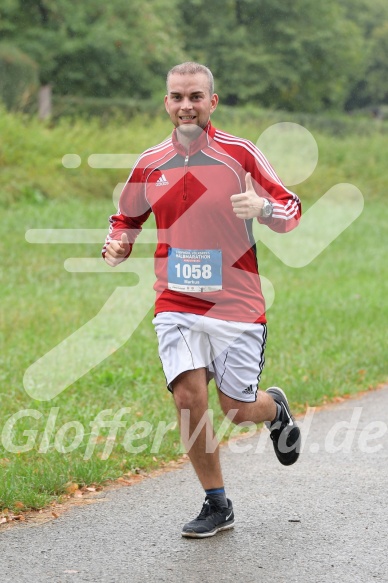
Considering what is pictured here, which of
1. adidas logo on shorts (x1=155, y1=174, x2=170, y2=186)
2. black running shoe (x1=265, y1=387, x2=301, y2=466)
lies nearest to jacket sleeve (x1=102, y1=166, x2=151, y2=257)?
adidas logo on shorts (x1=155, y1=174, x2=170, y2=186)

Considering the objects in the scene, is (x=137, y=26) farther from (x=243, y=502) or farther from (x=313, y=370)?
(x=243, y=502)

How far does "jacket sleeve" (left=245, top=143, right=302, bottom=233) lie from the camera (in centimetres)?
489

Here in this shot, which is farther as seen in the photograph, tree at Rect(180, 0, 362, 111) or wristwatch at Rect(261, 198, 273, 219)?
tree at Rect(180, 0, 362, 111)

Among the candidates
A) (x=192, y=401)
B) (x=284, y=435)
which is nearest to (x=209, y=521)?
(x=192, y=401)

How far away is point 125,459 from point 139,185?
197 centimetres

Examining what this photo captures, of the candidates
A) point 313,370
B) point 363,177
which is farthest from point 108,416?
point 363,177

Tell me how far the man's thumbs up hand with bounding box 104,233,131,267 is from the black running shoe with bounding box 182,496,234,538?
4.12 feet

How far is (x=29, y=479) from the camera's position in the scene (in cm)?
587

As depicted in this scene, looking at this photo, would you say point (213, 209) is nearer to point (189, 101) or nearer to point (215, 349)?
point (189, 101)

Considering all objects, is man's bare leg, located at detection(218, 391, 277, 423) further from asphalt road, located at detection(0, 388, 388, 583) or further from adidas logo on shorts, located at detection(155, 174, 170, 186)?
adidas logo on shorts, located at detection(155, 174, 170, 186)

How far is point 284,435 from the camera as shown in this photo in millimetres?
5637

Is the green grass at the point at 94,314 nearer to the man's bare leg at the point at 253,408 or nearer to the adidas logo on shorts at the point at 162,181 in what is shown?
the man's bare leg at the point at 253,408

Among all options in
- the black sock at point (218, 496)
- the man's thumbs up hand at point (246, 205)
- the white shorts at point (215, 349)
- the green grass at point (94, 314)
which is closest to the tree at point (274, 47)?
the green grass at point (94, 314)

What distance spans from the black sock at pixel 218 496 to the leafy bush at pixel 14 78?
21.4 m
